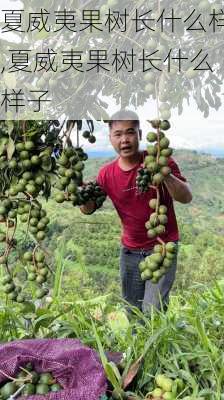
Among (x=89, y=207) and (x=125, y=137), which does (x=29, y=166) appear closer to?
(x=89, y=207)

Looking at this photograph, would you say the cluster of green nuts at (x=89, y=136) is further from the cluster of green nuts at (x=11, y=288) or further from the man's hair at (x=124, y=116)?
the cluster of green nuts at (x=11, y=288)

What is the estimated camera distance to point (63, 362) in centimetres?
160

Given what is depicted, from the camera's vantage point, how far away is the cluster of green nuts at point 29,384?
1525 millimetres

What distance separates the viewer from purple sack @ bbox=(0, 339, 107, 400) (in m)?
1.52

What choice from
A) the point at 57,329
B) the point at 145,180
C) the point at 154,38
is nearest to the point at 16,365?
the point at 57,329

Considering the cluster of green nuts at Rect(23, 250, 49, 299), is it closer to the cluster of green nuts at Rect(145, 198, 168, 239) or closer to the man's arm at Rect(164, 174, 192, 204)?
the cluster of green nuts at Rect(145, 198, 168, 239)

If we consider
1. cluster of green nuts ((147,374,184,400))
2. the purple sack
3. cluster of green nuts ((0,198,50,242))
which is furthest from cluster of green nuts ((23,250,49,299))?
cluster of green nuts ((147,374,184,400))

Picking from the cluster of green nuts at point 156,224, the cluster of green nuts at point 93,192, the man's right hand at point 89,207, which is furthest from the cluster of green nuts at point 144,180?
the man's right hand at point 89,207

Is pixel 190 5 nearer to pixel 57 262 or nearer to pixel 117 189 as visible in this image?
pixel 57 262

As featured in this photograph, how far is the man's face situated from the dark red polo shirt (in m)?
0.18

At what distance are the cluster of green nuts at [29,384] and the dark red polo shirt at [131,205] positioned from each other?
0.98 meters

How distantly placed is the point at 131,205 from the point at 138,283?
399 mm

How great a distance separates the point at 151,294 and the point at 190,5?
1.63m

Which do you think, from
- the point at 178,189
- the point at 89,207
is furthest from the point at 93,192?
the point at 178,189
